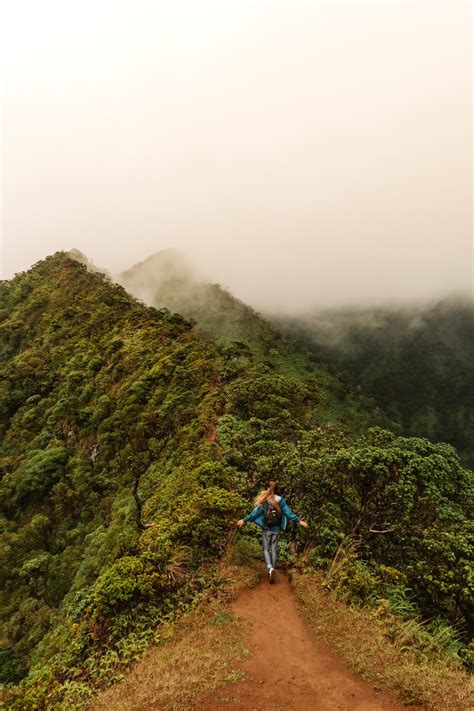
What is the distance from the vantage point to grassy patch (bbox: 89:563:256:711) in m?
6.54

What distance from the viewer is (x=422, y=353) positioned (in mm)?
81750

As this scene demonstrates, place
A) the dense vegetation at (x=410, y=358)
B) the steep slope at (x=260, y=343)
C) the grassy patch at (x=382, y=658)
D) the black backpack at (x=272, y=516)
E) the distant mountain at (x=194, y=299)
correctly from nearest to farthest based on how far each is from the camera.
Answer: the grassy patch at (x=382, y=658) < the black backpack at (x=272, y=516) < the steep slope at (x=260, y=343) < the distant mountain at (x=194, y=299) < the dense vegetation at (x=410, y=358)

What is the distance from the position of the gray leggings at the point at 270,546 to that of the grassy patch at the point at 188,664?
1.11 meters

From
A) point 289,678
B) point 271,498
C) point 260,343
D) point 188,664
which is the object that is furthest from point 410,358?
point 188,664

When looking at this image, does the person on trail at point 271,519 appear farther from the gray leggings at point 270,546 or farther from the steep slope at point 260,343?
the steep slope at point 260,343

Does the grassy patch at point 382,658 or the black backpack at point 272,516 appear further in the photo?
the black backpack at point 272,516

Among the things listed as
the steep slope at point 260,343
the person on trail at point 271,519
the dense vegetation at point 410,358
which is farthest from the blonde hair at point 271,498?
the dense vegetation at point 410,358

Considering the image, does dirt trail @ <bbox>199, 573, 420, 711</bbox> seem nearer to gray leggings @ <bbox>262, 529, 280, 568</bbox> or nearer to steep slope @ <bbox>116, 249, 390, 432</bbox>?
gray leggings @ <bbox>262, 529, 280, 568</bbox>

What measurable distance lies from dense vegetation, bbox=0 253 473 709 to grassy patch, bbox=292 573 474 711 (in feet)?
3.54

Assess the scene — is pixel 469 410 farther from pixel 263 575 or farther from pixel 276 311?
pixel 263 575

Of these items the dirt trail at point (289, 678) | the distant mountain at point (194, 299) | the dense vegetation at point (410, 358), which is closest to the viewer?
the dirt trail at point (289, 678)

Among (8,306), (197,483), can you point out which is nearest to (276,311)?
(8,306)

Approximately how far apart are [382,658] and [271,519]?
3.24 m

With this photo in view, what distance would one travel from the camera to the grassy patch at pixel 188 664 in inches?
257
